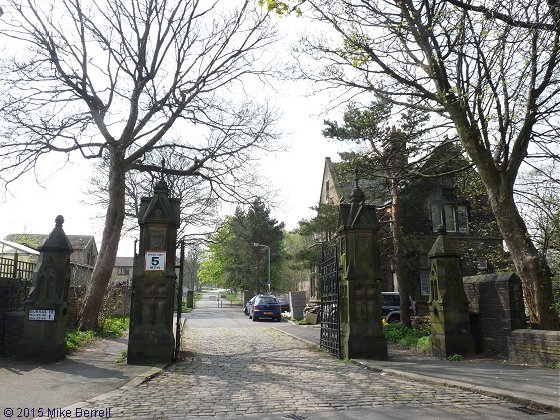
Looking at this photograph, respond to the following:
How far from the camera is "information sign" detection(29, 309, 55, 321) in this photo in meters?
10.6

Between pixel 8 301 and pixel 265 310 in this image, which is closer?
pixel 8 301

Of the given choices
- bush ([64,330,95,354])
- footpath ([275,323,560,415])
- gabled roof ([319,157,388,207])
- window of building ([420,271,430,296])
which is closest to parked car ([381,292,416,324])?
gabled roof ([319,157,388,207])

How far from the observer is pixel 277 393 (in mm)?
7480

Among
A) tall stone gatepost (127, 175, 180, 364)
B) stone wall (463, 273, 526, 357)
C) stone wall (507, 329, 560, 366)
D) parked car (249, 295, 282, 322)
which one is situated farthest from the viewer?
parked car (249, 295, 282, 322)

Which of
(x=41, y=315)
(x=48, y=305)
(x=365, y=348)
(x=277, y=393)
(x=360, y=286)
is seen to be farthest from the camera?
(x=360, y=286)

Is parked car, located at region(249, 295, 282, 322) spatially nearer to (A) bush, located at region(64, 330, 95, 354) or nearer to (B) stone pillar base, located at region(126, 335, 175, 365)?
(A) bush, located at region(64, 330, 95, 354)

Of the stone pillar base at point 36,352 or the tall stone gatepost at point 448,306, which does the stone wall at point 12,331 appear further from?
the tall stone gatepost at point 448,306

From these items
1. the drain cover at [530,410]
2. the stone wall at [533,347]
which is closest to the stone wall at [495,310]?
the stone wall at [533,347]

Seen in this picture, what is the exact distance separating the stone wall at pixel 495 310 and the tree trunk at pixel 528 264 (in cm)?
44

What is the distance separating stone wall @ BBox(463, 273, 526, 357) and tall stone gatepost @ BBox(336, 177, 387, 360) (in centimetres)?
280

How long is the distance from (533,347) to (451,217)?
74.1ft

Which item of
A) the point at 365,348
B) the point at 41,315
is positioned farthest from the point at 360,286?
the point at 41,315

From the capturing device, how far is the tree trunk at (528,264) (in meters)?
11.2

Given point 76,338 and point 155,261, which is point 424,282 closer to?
point 76,338
